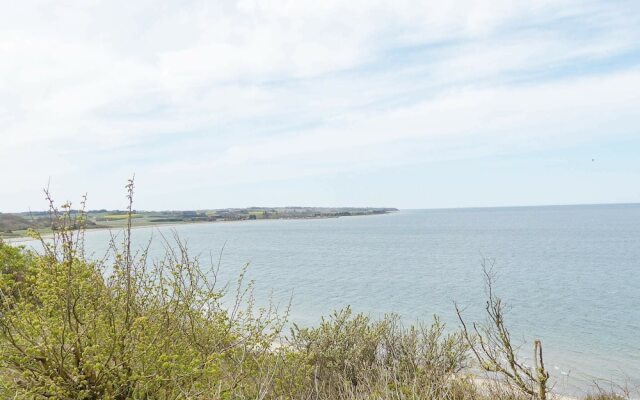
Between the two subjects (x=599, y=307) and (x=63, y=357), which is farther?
(x=599, y=307)

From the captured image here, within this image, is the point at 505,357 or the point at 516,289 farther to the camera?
the point at 516,289

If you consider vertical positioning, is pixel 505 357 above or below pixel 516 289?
above

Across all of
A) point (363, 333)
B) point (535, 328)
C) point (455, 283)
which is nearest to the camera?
point (363, 333)

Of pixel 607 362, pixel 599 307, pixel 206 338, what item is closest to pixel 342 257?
pixel 599 307

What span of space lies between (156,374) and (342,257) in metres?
64.0

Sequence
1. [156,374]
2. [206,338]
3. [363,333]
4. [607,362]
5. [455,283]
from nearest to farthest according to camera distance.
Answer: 1. [156,374]
2. [206,338]
3. [363,333]
4. [607,362]
5. [455,283]

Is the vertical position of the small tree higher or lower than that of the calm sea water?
higher

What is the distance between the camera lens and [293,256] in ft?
234

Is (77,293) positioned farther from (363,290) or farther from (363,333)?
(363,290)

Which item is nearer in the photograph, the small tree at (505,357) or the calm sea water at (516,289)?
the small tree at (505,357)

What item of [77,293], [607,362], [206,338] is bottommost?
[607,362]

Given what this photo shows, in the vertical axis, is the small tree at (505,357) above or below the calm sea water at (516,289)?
above

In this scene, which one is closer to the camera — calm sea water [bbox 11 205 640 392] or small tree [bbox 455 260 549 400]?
small tree [bbox 455 260 549 400]

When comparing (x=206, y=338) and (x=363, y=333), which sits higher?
(x=206, y=338)
